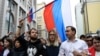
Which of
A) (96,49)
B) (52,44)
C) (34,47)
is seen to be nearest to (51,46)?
(52,44)

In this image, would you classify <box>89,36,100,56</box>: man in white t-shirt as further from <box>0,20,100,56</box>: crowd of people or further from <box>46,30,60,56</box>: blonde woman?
<box>46,30,60,56</box>: blonde woman

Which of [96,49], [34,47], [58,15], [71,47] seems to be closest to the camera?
[71,47]

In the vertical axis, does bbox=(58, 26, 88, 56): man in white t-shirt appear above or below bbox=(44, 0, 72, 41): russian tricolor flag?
below

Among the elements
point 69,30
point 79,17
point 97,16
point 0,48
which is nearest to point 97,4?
point 97,16

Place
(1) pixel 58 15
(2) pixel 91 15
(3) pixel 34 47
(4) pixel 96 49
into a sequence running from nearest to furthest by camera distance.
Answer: (4) pixel 96 49 < (3) pixel 34 47 < (1) pixel 58 15 < (2) pixel 91 15

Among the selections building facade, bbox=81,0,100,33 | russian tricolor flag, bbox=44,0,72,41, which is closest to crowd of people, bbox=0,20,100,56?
russian tricolor flag, bbox=44,0,72,41

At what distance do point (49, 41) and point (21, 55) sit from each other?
2.29 feet

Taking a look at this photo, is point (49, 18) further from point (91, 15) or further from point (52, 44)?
point (91, 15)

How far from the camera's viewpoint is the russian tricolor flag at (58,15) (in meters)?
7.04

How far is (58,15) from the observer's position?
7504mm

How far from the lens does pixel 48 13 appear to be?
7.77 m

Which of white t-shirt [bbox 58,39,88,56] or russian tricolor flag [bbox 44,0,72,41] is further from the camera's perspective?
russian tricolor flag [bbox 44,0,72,41]

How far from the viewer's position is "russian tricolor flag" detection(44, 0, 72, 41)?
704 cm

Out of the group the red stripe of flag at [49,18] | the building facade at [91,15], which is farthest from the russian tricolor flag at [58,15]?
the building facade at [91,15]
